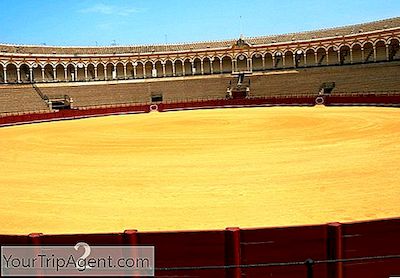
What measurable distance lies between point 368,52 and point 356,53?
1599mm

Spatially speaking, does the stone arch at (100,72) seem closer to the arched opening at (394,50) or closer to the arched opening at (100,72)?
the arched opening at (100,72)

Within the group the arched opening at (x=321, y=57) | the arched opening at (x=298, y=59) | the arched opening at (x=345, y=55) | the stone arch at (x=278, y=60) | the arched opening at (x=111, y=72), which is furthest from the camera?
the arched opening at (x=111, y=72)

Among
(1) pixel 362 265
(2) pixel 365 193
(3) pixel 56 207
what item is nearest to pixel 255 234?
(1) pixel 362 265

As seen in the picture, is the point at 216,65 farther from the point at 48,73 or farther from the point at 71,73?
the point at 48,73

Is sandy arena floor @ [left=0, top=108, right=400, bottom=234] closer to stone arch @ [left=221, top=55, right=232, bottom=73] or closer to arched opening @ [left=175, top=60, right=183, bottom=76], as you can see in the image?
stone arch @ [left=221, top=55, right=232, bottom=73]

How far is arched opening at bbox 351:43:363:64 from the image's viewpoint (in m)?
47.2

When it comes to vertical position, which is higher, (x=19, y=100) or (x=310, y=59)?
(x=310, y=59)

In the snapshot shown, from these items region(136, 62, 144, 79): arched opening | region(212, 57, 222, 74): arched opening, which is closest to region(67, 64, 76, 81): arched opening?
region(136, 62, 144, 79): arched opening

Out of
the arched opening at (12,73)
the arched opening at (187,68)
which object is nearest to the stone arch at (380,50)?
the arched opening at (187,68)

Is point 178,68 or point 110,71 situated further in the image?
point 178,68

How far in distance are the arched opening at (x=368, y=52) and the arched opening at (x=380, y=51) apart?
0.53 m

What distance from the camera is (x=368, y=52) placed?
4712 cm

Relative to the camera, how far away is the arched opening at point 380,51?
45219mm

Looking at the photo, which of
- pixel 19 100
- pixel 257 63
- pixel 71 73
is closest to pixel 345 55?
pixel 257 63
